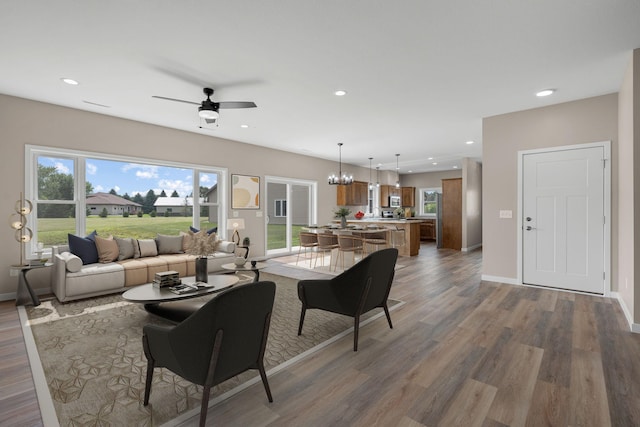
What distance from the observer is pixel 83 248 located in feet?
14.8

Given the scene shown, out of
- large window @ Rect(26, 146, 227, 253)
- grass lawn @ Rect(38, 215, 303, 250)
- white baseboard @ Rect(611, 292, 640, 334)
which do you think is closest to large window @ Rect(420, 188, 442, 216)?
white baseboard @ Rect(611, 292, 640, 334)

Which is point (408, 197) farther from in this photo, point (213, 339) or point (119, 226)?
point (213, 339)

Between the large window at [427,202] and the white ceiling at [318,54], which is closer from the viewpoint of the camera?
the white ceiling at [318,54]

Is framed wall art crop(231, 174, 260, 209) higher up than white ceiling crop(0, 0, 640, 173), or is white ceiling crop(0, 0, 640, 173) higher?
white ceiling crop(0, 0, 640, 173)

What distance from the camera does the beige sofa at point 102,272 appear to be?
403 centimetres

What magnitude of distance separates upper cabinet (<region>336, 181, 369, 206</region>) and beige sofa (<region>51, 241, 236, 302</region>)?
5.42 m

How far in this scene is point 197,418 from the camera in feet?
6.07

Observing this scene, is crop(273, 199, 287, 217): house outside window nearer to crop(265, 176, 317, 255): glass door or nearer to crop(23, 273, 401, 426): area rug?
crop(265, 176, 317, 255): glass door

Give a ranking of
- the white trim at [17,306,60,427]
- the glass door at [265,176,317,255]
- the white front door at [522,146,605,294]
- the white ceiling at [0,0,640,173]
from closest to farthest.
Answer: the white trim at [17,306,60,427], the white ceiling at [0,0,640,173], the white front door at [522,146,605,294], the glass door at [265,176,317,255]

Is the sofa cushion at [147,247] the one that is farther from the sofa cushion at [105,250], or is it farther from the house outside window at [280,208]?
the house outside window at [280,208]

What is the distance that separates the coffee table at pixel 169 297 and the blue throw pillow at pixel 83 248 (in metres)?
1.62

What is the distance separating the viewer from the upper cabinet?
9680 millimetres

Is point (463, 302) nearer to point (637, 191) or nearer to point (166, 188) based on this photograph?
point (637, 191)

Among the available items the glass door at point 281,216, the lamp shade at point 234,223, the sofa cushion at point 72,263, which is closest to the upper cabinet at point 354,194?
the glass door at point 281,216
